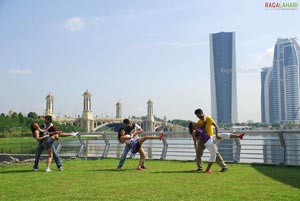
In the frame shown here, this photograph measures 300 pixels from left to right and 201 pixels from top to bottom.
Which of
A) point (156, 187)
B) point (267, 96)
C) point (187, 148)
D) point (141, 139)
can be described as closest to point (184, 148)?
point (187, 148)

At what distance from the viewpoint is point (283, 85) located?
16338cm

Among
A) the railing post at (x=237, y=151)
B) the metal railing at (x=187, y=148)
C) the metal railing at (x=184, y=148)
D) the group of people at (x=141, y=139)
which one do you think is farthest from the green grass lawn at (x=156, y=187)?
the metal railing at (x=184, y=148)

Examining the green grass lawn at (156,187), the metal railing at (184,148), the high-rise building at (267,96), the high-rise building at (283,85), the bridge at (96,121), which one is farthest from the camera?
the high-rise building at (267,96)

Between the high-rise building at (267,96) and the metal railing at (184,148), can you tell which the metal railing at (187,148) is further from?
the high-rise building at (267,96)

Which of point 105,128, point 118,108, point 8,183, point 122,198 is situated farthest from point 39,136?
point 118,108

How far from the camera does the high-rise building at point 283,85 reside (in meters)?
160

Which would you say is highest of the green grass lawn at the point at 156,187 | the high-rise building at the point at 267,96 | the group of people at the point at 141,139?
the high-rise building at the point at 267,96

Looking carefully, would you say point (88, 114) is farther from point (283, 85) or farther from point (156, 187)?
point (156, 187)

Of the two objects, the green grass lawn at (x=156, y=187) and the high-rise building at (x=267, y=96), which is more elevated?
the high-rise building at (x=267, y=96)

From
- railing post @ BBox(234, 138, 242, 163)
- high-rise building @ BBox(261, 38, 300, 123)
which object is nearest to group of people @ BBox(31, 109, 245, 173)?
railing post @ BBox(234, 138, 242, 163)

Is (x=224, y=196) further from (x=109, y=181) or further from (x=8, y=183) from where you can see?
(x=8, y=183)

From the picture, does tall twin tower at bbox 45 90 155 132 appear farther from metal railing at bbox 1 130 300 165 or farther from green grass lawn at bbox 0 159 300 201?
green grass lawn at bbox 0 159 300 201

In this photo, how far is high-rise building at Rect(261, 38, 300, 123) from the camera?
524ft

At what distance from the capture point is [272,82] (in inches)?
6644
